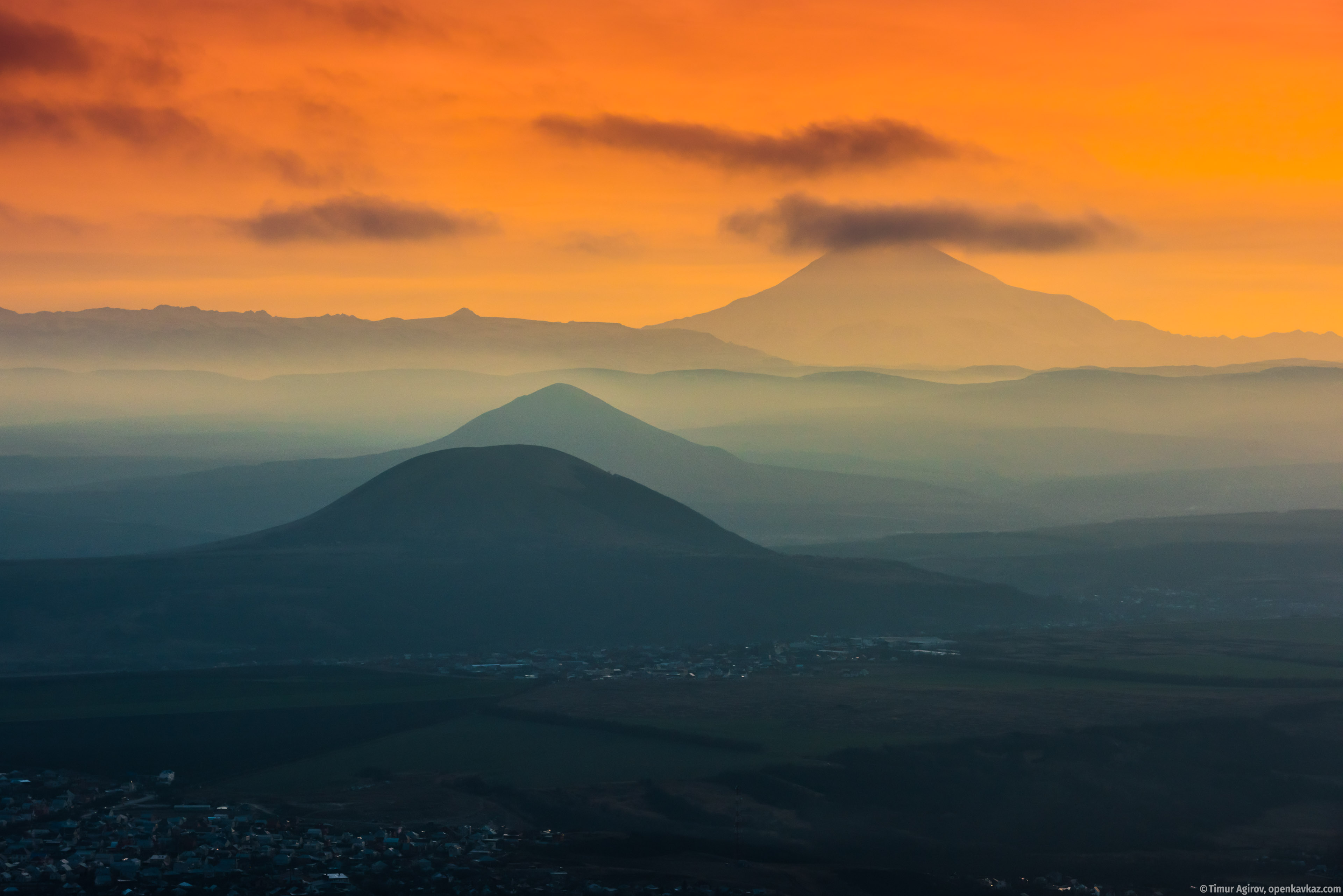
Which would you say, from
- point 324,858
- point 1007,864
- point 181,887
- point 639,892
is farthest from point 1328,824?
point 181,887

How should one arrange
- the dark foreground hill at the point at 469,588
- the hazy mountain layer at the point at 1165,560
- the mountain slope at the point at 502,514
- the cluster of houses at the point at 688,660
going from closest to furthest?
the cluster of houses at the point at 688,660 → the dark foreground hill at the point at 469,588 → the mountain slope at the point at 502,514 → the hazy mountain layer at the point at 1165,560

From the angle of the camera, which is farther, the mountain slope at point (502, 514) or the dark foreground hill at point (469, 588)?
the mountain slope at point (502, 514)

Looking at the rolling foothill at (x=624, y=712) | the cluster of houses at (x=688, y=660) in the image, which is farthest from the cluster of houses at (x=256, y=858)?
the cluster of houses at (x=688, y=660)

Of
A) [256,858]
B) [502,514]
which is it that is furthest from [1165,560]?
[256,858]

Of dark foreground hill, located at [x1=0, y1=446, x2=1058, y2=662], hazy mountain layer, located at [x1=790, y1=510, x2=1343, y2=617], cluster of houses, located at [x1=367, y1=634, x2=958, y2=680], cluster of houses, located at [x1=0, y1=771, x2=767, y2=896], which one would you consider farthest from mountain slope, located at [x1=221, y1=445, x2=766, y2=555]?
cluster of houses, located at [x1=0, y1=771, x2=767, y2=896]

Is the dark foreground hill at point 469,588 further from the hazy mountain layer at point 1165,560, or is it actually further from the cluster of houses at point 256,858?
the cluster of houses at point 256,858

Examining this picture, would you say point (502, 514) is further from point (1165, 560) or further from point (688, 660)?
point (1165, 560)
